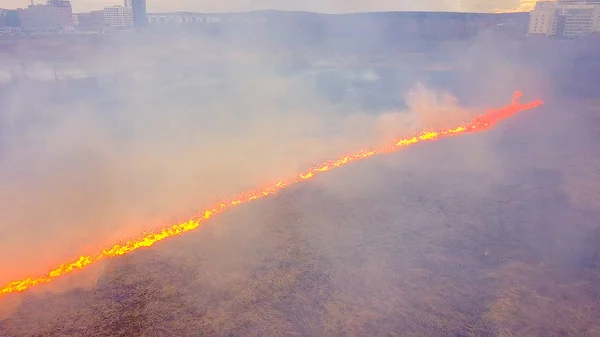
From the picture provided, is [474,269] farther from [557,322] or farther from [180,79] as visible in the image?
[180,79]

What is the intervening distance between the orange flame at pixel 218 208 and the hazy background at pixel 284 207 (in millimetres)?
442

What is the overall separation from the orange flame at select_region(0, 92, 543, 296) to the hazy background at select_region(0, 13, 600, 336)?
442 mm

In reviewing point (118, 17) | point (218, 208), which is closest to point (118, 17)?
point (118, 17)

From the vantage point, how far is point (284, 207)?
14.7 m

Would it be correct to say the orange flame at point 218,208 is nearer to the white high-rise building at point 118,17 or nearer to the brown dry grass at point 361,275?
the brown dry grass at point 361,275

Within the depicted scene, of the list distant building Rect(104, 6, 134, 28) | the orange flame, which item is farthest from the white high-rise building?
the orange flame

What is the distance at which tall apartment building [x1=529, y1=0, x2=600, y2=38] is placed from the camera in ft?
155

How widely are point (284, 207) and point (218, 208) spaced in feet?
7.25

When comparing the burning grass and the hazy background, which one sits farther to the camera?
the hazy background

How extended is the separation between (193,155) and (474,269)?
13438mm

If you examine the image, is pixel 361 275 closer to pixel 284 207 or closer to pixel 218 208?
pixel 284 207

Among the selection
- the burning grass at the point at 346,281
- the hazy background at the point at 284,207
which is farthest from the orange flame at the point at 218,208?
the burning grass at the point at 346,281

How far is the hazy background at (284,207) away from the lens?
31.7 ft

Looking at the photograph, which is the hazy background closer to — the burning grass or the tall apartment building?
the burning grass
